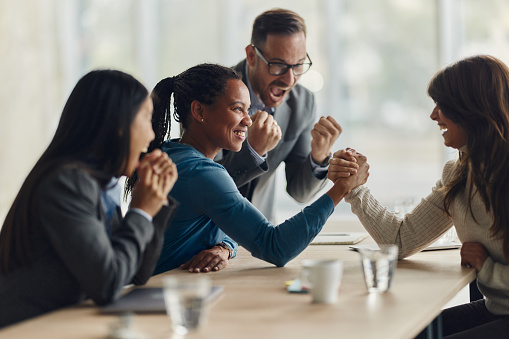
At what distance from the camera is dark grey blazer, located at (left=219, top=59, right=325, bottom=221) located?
2.77 meters

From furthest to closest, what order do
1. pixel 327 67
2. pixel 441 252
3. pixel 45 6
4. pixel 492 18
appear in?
pixel 45 6, pixel 327 67, pixel 492 18, pixel 441 252

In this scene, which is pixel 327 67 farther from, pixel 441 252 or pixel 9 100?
pixel 441 252

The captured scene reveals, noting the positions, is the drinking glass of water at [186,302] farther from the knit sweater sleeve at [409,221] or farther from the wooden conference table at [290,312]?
the knit sweater sleeve at [409,221]

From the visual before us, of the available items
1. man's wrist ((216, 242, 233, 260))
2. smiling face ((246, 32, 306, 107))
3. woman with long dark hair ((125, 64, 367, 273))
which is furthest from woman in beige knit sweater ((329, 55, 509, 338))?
smiling face ((246, 32, 306, 107))

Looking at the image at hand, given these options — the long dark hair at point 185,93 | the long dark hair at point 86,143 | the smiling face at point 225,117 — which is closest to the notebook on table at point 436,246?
the smiling face at point 225,117

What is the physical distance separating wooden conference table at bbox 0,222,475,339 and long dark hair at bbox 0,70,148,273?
192 mm

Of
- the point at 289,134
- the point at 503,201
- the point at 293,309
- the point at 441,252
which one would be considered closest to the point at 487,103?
the point at 503,201

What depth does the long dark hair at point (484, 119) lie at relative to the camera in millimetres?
1740

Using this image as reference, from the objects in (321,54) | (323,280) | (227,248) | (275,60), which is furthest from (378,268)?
(321,54)

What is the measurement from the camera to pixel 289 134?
9.41ft

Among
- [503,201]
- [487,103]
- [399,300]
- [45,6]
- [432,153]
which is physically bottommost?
[432,153]

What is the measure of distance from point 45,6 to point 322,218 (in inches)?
173

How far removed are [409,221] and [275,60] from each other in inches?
37.2

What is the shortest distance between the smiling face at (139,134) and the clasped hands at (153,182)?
0.11ft
